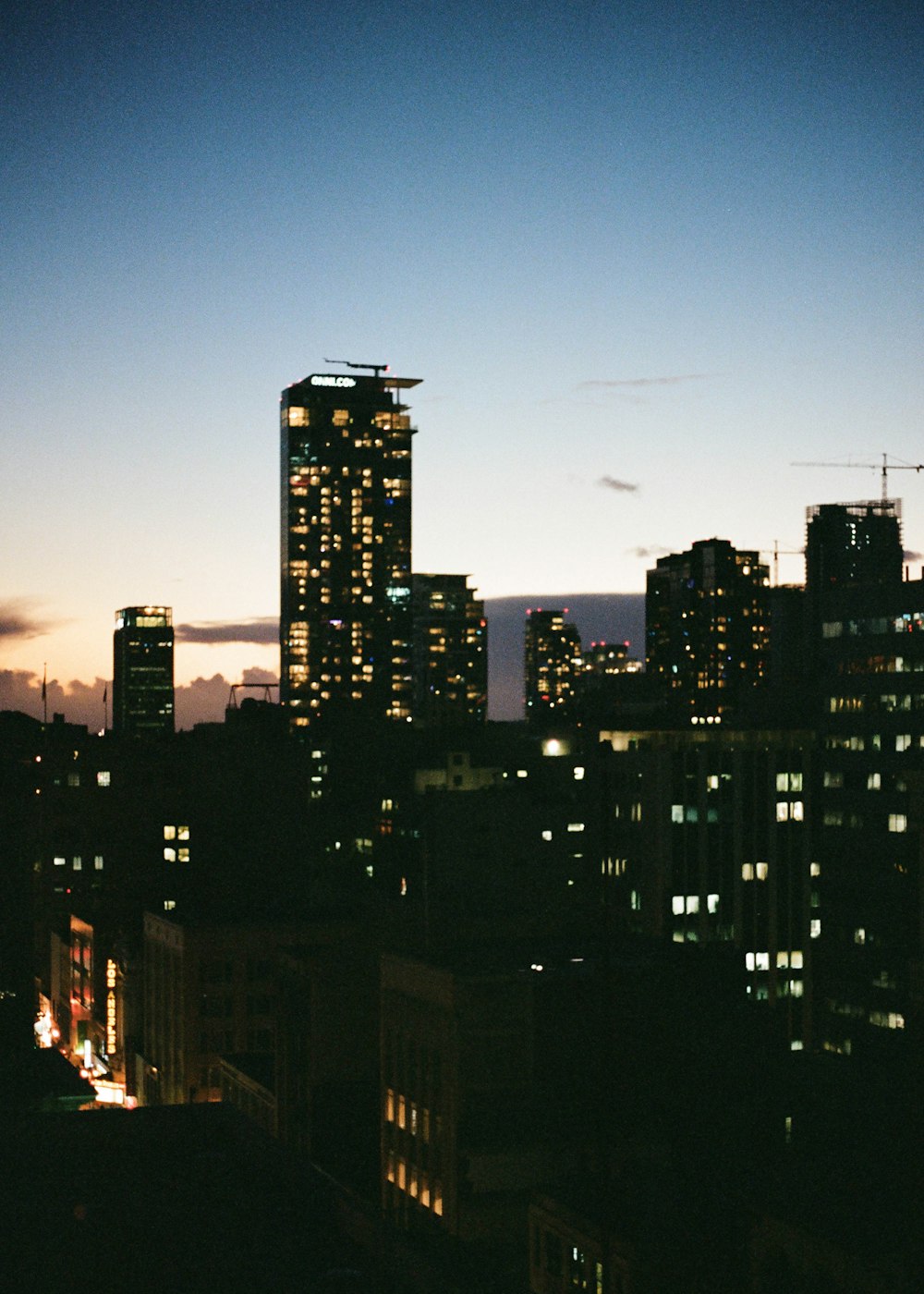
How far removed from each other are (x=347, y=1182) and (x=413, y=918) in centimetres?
1659

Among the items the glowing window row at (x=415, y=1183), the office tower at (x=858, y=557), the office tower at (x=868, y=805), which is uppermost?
the office tower at (x=858, y=557)

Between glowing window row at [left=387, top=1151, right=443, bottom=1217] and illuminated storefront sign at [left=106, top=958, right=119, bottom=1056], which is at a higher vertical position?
glowing window row at [left=387, top=1151, right=443, bottom=1217]

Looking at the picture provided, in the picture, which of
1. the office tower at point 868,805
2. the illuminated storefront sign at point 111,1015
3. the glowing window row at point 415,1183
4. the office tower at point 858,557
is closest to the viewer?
the glowing window row at point 415,1183

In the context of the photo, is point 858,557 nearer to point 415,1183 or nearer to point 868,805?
point 868,805

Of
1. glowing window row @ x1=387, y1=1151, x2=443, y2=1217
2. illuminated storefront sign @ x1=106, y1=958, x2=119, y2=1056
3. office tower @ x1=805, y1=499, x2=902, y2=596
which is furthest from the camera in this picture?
office tower @ x1=805, y1=499, x2=902, y2=596

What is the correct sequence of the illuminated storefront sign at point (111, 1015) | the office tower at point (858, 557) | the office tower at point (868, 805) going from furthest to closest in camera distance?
the office tower at point (858, 557)
the illuminated storefront sign at point (111, 1015)
the office tower at point (868, 805)

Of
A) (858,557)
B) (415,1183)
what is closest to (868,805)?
(415,1183)

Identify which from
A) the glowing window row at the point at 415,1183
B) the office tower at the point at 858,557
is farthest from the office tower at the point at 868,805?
the office tower at the point at 858,557

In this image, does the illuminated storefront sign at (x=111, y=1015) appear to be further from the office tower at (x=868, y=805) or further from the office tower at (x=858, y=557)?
the office tower at (x=858, y=557)

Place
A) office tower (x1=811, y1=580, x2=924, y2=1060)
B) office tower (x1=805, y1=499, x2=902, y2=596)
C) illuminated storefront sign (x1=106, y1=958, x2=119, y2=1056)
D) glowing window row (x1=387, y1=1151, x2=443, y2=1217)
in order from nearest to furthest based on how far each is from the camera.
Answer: glowing window row (x1=387, y1=1151, x2=443, y2=1217)
office tower (x1=811, y1=580, x2=924, y2=1060)
illuminated storefront sign (x1=106, y1=958, x2=119, y2=1056)
office tower (x1=805, y1=499, x2=902, y2=596)

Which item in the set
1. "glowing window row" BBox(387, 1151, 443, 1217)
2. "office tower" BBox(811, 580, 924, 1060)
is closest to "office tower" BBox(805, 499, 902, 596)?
"office tower" BBox(811, 580, 924, 1060)

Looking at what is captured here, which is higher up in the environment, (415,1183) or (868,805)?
(868,805)

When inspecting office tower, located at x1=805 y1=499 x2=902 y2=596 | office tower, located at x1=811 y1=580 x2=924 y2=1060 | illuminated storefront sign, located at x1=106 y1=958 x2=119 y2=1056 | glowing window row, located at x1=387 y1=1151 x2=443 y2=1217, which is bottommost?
illuminated storefront sign, located at x1=106 y1=958 x2=119 y2=1056

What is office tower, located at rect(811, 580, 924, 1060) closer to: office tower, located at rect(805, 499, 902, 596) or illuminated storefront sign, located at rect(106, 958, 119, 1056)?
illuminated storefront sign, located at rect(106, 958, 119, 1056)
